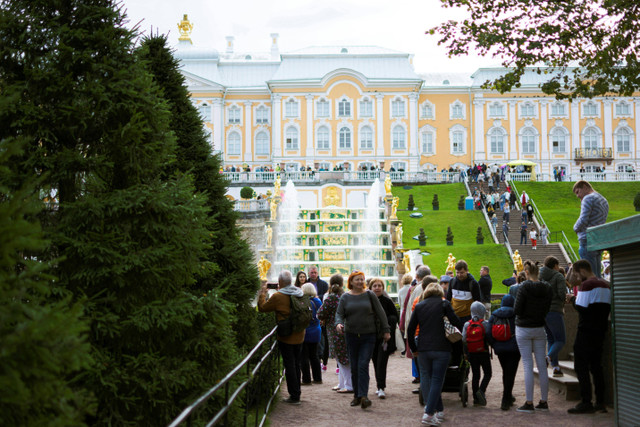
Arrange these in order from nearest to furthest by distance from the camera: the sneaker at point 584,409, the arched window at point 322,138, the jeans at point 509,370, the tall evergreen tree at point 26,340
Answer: the tall evergreen tree at point 26,340 < the sneaker at point 584,409 < the jeans at point 509,370 < the arched window at point 322,138

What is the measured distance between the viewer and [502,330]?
8.18 meters

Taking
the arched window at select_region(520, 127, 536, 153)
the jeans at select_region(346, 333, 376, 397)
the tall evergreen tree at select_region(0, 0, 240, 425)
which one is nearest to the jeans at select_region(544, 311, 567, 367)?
the jeans at select_region(346, 333, 376, 397)

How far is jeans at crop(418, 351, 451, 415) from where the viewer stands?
755cm

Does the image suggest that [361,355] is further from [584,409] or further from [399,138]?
[399,138]

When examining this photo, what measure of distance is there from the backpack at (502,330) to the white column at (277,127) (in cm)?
5061

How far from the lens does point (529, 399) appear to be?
26.5 feet

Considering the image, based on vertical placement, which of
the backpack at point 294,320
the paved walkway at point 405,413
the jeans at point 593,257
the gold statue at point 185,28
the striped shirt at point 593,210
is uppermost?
the gold statue at point 185,28

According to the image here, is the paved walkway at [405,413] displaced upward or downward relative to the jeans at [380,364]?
downward

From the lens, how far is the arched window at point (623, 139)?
60.7m

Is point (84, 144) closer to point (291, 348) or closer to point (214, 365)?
point (214, 365)

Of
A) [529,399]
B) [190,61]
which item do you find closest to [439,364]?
[529,399]

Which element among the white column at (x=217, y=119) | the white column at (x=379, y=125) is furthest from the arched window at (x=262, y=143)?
the white column at (x=379, y=125)

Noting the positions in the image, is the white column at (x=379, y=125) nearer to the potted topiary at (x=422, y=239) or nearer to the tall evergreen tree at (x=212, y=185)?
the potted topiary at (x=422, y=239)

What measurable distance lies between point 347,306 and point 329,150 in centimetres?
5026
